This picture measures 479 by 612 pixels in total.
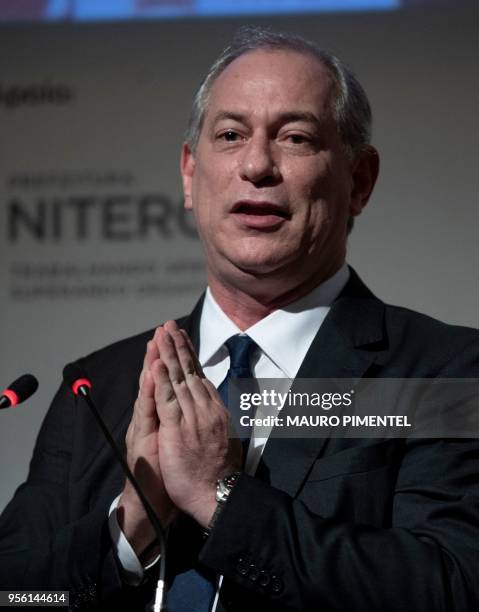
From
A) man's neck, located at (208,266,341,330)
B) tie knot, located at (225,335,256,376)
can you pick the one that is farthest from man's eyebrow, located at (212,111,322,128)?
tie knot, located at (225,335,256,376)

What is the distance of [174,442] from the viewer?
2197 mm

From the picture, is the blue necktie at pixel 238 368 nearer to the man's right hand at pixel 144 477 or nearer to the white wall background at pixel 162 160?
the man's right hand at pixel 144 477

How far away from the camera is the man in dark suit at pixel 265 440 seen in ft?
6.97

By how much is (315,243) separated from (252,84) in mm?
379

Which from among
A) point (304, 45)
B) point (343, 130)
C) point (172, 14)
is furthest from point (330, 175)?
point (172, 14)

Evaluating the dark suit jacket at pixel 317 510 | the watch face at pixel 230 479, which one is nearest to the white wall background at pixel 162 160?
the dark suit jacket at pixel 317 510

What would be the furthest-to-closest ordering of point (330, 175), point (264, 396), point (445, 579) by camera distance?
point (330, 175)
point (264, 396)
point (445, 579)

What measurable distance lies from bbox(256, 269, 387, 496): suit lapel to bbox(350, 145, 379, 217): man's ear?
191mm

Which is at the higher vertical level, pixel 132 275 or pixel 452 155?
pixel 452 155

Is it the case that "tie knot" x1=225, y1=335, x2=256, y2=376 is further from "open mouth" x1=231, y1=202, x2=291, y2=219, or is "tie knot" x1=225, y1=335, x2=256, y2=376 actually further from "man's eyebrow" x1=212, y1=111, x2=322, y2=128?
"man's eyebrow" x1=212, y1=111, x2=322, y2=128

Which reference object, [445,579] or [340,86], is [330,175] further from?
[445,579]

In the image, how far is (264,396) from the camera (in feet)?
8.14

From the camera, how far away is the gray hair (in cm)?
271

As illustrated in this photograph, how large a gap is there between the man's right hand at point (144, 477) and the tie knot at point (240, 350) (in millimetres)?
307
